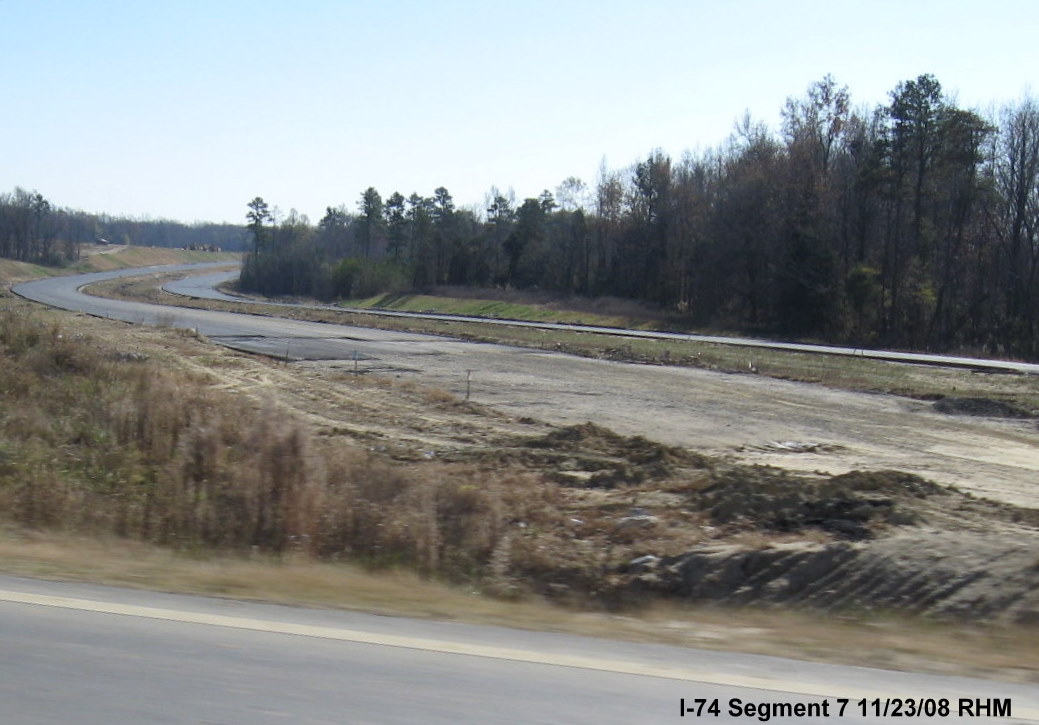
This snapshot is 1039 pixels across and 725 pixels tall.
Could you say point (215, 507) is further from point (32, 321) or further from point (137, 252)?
point (137, 252)

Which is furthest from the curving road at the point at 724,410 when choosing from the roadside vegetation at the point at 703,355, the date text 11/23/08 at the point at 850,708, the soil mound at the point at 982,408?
the date text 11/23/08 at the point at 850,708

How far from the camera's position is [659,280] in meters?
77.9

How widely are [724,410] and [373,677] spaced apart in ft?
69.5

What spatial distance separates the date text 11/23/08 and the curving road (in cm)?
1127

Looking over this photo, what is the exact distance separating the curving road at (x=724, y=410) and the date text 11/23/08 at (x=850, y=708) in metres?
11.3

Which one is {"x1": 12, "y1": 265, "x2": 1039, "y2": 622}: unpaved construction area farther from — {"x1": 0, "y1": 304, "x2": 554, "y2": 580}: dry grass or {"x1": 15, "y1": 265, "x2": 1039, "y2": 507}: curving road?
{"x1": 0, "y1": 304, "x2": 554, "y2": 580}: dry grass

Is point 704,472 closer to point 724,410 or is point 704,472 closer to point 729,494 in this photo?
point 729,494

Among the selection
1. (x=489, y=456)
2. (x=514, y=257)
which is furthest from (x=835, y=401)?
(x=514, y=257)

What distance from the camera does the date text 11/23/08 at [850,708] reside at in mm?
4598

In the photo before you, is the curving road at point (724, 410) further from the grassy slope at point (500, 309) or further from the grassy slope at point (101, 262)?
the grassy slope at point (101, 262)

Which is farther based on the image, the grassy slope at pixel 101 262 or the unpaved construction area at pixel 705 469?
the grassy slope at pixel 101 262

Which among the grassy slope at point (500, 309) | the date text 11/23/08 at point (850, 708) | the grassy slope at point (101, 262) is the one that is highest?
the grassy slope at point (101, 262)

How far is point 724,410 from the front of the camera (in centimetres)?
2523

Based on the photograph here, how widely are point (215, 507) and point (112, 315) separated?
47.8 metres
